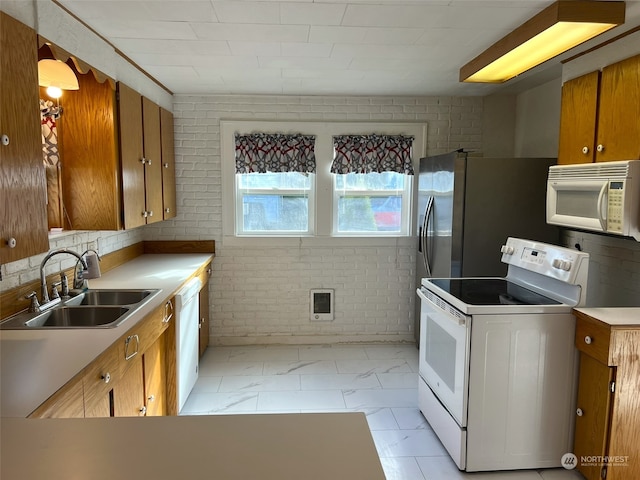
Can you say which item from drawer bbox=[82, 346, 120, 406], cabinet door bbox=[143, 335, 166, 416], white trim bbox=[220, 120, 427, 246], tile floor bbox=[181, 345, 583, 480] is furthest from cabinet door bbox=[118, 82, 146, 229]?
tile floor bbox=[181, 345, 583, 480]

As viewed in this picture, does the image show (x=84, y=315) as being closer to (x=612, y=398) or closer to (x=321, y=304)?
(x=321, y=304)

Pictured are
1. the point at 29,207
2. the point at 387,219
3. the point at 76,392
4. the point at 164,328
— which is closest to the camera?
the point at 76,392

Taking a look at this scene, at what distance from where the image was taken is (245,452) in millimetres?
911

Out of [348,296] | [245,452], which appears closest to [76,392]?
[245,452]

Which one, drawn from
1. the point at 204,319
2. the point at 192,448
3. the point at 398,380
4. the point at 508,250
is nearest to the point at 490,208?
the point at 508,250

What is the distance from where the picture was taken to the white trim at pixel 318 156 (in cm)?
427

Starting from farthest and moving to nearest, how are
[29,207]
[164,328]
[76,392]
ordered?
[164,328]
[29,207]
[76,392]

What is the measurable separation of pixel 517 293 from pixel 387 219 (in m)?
1.91

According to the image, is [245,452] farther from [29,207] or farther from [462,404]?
[462,404]

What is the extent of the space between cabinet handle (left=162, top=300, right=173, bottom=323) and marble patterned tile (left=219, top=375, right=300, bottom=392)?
3.37 feet

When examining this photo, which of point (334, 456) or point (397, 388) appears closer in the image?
point (334, 456)

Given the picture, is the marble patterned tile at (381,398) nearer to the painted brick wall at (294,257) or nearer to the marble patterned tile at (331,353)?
the marble patterned tile at (331,353)

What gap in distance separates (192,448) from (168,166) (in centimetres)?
342

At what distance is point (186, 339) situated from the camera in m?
3.12
